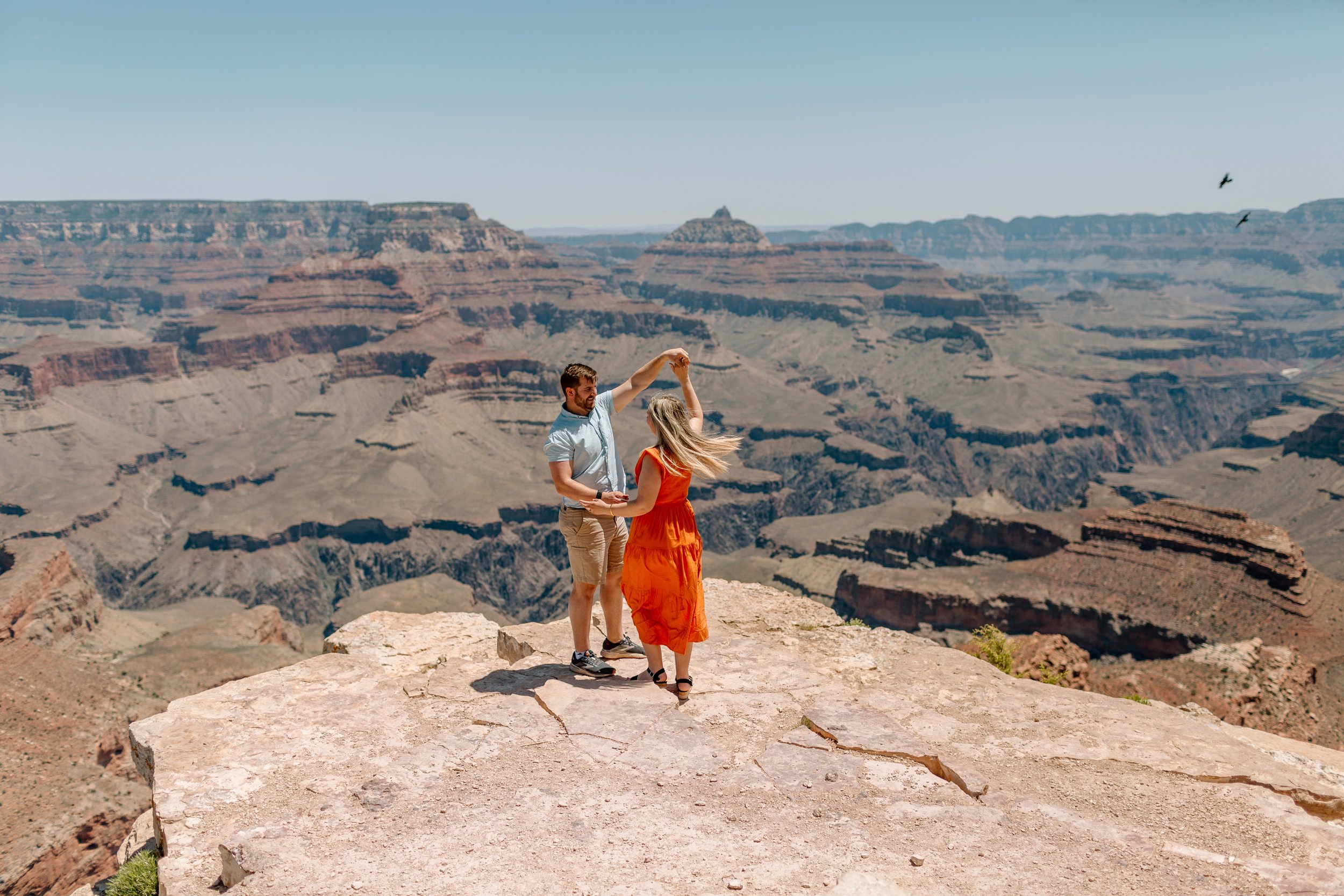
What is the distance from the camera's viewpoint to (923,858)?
7438mm

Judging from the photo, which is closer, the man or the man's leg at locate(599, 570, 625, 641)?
the man

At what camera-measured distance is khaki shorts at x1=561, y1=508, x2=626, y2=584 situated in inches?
438

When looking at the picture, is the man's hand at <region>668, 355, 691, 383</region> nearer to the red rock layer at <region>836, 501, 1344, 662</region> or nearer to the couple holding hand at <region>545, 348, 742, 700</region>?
the couple holding hand at <region>545, 348, 742, 700</region>

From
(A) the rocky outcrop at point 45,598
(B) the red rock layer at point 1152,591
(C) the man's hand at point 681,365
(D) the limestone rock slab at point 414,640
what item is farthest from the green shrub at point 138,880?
(B) the red rock layer at point 1152,591

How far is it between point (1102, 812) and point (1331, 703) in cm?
3606

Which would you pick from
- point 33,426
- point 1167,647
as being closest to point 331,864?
point 1167,647

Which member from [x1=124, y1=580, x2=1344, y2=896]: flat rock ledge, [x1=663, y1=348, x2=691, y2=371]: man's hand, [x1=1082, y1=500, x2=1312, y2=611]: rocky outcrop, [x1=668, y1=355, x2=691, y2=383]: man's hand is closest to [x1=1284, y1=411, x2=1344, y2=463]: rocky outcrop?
[x1=1082, y1=500, x2=1312, y2=611]: rocky outcrop

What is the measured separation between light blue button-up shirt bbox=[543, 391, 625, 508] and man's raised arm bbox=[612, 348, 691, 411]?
0.59 meters

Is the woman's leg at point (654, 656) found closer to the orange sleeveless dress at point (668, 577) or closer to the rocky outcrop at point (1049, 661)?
the orange sleeveless dress at point (668, 577)

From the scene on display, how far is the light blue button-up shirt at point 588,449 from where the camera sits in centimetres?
1070

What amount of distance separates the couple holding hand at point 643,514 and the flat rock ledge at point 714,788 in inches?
35.0

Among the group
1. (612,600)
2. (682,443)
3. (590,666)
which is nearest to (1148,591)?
(612,600)

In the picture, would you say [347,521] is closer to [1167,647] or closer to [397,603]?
[397,603]

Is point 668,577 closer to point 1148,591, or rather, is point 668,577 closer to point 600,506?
point 600,506
